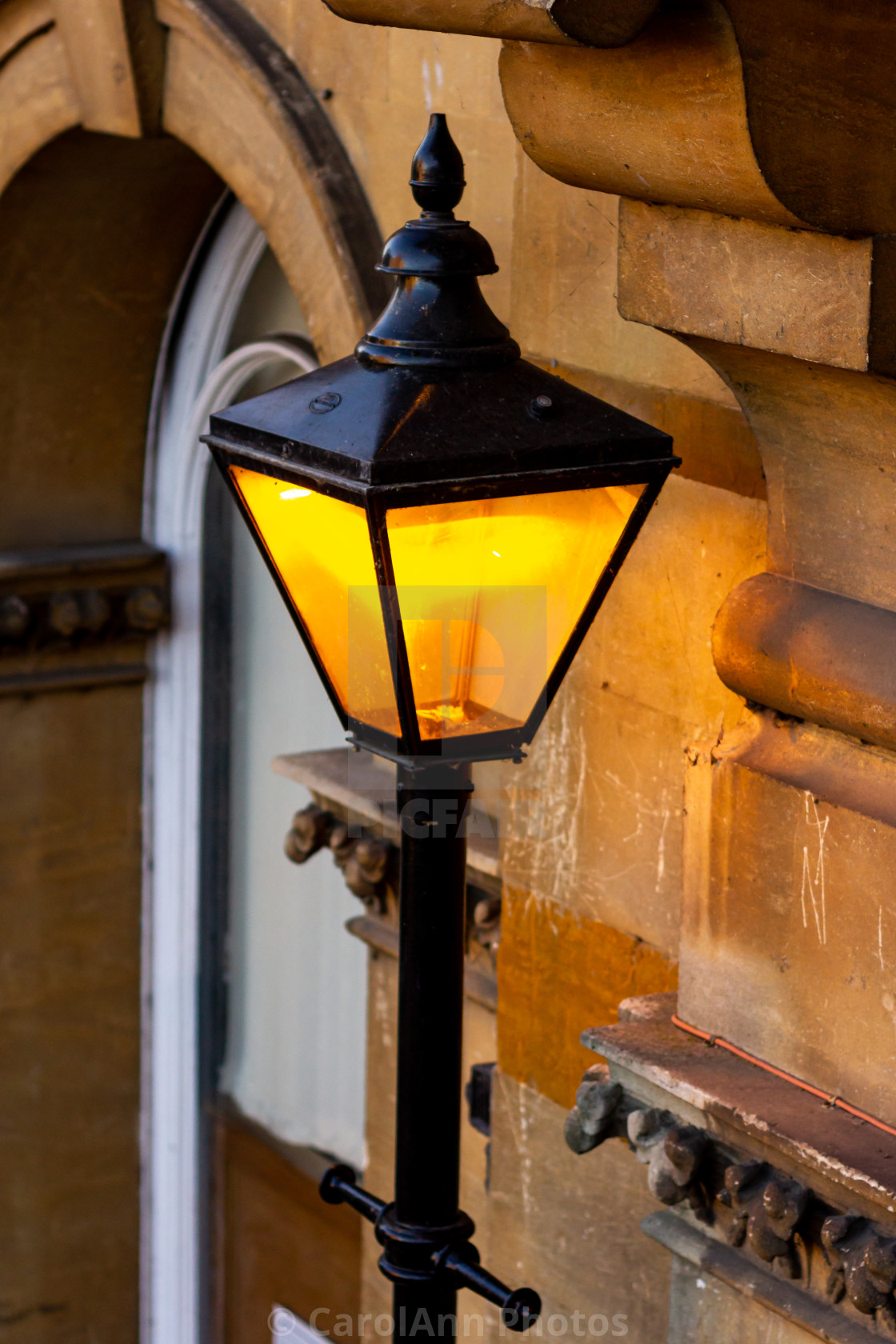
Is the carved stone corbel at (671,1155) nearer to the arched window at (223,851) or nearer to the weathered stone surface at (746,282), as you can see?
the weathered stone surface at (746,282)

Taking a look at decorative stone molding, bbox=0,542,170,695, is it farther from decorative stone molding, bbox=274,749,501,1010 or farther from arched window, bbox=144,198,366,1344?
decorative stone molding, bbox=274,749,501,1010

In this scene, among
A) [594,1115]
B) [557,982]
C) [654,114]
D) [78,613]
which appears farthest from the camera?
[78,613]

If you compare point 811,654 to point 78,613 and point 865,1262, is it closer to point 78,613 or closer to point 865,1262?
point 865,1262

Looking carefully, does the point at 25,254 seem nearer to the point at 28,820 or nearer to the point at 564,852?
the point at 28,820

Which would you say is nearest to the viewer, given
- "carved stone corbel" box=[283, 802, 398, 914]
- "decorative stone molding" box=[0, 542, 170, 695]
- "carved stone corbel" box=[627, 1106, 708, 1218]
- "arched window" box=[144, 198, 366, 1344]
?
"carved stone corbel" box=[627, 1106, 708, 1218]

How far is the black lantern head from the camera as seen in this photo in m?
1.82

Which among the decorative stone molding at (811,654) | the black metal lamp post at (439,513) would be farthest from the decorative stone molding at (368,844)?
the decorative stone molding at (811,654)

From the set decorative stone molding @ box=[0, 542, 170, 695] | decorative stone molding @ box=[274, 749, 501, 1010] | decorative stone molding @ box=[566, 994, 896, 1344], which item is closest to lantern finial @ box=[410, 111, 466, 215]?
decorative stone molding @ box=[566, 994, 896, 1344]

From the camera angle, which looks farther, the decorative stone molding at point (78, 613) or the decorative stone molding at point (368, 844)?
the decorative stone molding at point (78, 613)

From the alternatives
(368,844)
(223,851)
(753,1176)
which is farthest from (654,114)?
(223,851)

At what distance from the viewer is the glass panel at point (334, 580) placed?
1884 mm

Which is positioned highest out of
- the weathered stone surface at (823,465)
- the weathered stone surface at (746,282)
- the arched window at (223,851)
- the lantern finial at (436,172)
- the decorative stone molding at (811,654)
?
the lantern finial at (436,172)

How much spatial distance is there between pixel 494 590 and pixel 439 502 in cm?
16

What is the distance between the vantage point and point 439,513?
1817 mm
